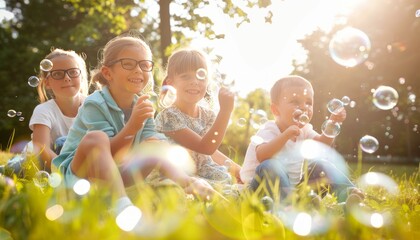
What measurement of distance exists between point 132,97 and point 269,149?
3.63 feet

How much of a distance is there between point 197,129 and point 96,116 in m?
1.04

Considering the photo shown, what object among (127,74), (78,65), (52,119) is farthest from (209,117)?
(52,119)

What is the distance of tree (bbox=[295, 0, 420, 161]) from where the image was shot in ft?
79.0

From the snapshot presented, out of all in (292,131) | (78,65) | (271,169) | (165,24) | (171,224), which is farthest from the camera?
(165,24)

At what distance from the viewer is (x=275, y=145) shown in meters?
3.66

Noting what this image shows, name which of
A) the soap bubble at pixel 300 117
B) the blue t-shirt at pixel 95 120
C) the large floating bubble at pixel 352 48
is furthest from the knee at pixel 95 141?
the large floating bubble at pixel 352 48

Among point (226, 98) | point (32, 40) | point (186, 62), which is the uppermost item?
point (186, 62)

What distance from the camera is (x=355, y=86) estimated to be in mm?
26250

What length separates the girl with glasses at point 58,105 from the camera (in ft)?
15.3

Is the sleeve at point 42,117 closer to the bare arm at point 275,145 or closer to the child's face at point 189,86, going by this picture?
the child's face at point 189,86

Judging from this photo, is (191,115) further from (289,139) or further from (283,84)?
(289,139)

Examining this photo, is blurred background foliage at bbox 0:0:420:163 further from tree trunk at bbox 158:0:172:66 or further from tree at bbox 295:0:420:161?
tree trunk at bbox 158:0:172:66

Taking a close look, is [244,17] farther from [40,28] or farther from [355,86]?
[355,86]

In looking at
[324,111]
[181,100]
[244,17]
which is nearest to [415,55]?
[324,111]
